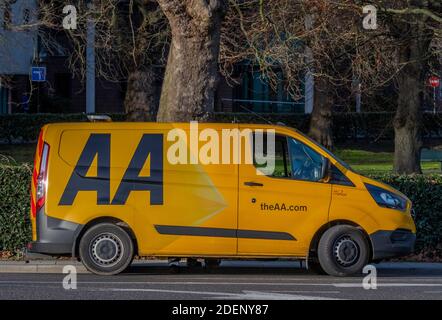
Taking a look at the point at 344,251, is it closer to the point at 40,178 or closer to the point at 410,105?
the point at 40,178

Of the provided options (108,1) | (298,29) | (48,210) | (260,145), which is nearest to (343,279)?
(260,145)

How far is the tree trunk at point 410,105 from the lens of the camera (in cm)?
2223

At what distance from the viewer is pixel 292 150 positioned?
505 inches

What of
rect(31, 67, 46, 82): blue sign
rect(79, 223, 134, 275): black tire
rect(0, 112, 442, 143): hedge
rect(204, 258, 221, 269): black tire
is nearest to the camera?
rect(79, 223, 134, 275): black tire

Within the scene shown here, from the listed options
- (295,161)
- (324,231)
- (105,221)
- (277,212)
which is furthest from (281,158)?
(105,221)

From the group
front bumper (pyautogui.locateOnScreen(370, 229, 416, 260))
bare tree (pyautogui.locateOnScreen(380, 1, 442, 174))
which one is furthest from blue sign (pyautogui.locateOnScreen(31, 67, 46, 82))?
front bumper (pyautogui.locateOnScreen(370, 229, 416, 260))

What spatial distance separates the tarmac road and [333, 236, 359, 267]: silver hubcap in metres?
0.25

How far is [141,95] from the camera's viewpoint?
26.1 meters

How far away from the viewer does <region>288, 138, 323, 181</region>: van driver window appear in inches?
500

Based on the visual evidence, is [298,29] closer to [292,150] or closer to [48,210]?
[292,150]

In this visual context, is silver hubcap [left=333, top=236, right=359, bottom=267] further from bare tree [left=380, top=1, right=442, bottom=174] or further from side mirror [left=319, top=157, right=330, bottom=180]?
bare tree [left=380, top=1, right=442, bottom=174]

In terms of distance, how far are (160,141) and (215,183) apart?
0.94m

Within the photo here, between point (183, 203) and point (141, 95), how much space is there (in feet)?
46.0

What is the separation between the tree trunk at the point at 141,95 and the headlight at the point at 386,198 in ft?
45.4
